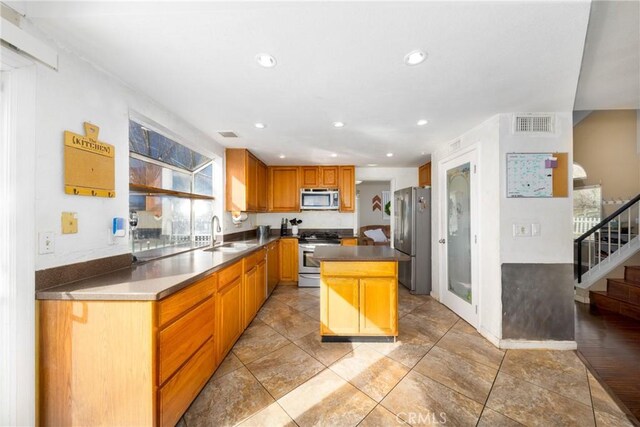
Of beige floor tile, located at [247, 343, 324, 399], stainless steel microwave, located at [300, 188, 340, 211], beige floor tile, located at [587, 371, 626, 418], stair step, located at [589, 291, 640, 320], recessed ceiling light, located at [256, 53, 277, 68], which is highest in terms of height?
recessed ceiling light, located at [256, 53, 277, 68]

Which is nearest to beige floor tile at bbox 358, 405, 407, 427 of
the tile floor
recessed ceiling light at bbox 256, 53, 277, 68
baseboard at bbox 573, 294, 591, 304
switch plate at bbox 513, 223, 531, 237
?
the tile floor

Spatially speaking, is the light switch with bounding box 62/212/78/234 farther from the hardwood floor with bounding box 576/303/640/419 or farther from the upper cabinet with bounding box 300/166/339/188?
the hardwood floor with bounding box 576/303/640/419

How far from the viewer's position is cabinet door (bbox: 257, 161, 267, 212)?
4094mm

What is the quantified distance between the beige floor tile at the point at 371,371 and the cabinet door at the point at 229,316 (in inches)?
36.7

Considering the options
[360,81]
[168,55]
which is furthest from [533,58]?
[168,55]

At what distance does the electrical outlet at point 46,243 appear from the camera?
122 cm

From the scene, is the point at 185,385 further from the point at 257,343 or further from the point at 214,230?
the point at 214,230

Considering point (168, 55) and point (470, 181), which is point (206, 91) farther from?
point (470, 181)

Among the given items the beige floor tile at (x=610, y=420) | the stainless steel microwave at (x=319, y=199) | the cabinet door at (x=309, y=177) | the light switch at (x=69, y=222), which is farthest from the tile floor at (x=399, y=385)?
the cabinet door at (x=309, y=177)

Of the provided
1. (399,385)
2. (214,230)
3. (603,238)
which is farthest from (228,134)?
(603,238)

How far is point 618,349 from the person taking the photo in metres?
2.17

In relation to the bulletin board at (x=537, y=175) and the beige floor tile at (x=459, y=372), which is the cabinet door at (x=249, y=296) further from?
the bulletin board at (x=537, y=175)

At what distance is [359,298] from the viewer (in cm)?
229

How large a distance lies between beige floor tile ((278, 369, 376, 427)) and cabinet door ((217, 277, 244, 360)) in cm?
70
